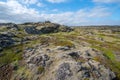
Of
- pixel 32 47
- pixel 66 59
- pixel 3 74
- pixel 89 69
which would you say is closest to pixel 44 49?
pixel 32 47

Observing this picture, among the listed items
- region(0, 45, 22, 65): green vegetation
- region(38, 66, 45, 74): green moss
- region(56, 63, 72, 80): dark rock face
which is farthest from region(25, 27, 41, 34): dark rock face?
region(56, 63, 72, 80): dark rock face

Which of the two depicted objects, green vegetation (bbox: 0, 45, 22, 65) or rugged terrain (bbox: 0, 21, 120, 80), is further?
green vegetation (bbox: 0, 45, 22, 65)

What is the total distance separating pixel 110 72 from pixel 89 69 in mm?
6693

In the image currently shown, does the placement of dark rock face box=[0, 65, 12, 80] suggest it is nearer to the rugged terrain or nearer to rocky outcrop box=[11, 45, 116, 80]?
the rugged terrain

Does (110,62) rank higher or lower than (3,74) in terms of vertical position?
higher

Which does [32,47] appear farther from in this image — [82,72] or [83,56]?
[82,72]

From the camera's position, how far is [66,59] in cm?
6550

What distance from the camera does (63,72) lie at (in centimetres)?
5894

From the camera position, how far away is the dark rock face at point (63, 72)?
5766 cm

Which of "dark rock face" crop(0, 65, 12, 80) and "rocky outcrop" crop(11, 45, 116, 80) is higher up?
"rocky outcrop" crop(11, 45, 116, 80)

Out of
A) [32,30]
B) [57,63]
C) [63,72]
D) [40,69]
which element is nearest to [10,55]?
[40,69]

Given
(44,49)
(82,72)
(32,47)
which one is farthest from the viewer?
(32,47)

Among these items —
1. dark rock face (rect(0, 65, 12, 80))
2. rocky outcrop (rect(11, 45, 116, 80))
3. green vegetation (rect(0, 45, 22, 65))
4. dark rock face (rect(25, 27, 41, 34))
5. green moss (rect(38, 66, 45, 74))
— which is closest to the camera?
rocky outcrop (rect(11, 45, 116, 80))

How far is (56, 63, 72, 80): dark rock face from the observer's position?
5766 cm
